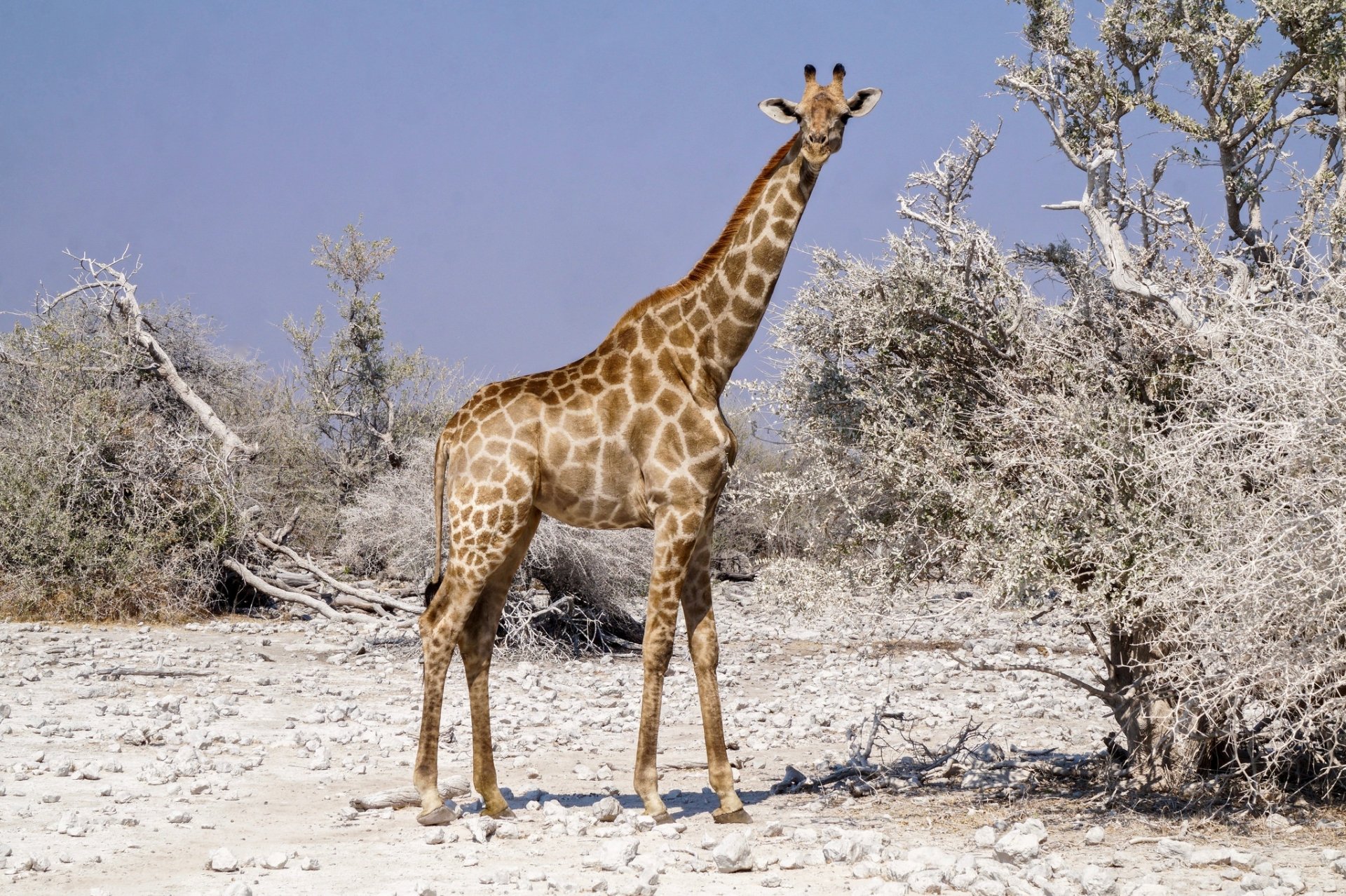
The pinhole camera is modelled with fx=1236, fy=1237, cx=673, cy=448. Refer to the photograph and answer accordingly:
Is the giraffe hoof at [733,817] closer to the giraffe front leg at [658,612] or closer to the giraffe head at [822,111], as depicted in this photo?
the giraffe front leg at [658,612]

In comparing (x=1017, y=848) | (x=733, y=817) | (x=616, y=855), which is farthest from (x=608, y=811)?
(x=1017, y=848)

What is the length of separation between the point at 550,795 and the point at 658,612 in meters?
1.59

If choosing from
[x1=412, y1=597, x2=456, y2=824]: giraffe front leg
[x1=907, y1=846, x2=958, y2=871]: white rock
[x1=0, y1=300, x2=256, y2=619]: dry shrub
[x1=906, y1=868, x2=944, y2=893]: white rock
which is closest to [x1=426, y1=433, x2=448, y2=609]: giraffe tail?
[x1=412, y1=597, x2=456, y2=824]: giraffe front leg

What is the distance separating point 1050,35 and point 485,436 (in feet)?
14.5

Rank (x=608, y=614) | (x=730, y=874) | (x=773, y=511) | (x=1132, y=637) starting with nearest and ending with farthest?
(x=730, y=874) → (x=1132, y=637) → (x=773, y=511) → (x=608, y=614)

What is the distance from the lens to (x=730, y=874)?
548cm

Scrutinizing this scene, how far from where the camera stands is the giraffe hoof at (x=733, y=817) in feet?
21.3

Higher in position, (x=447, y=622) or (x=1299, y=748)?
(x=447, y=622)

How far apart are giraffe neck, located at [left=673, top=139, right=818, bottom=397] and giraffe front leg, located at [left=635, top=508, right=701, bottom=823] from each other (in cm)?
77

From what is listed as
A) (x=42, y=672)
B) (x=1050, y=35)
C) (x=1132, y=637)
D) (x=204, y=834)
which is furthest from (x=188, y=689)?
(x=1050, y=35)

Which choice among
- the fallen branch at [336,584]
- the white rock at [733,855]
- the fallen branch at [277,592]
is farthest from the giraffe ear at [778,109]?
the fallen branch at [277,592]

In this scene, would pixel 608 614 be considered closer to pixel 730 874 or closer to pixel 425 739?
pixel 425 739

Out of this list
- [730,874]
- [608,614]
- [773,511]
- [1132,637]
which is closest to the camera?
[730,874]

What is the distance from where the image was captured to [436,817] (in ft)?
21.1
